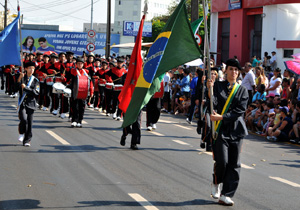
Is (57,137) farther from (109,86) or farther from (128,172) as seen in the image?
(109,86)

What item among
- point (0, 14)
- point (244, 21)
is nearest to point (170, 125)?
point (244, 21)

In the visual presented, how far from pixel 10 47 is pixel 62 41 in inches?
1928

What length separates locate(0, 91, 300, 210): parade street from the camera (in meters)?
8.08

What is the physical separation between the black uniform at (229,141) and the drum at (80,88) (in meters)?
9.35

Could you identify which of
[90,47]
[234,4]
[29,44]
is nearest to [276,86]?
[90,47]

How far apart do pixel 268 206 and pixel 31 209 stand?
10.5ft

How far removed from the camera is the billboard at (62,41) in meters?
58.8

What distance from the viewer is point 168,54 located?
7.78m

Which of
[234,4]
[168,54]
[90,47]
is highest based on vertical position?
[234,4]

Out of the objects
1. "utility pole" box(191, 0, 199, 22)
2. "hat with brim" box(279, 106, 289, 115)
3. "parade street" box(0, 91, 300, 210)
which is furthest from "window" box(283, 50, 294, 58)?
"parade street" box(0, 91, 300, 210)

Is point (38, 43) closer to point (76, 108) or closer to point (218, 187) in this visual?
point (76, 108)

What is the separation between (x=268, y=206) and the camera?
26.2 feet

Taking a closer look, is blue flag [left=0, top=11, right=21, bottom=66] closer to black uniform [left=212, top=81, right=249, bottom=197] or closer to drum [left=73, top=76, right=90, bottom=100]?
drum [left=73, top=76, right=90, bottom=100]

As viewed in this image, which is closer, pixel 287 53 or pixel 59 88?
pixel 59 88
